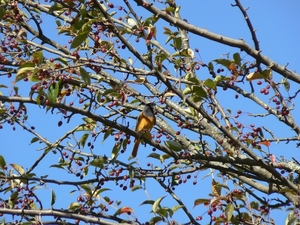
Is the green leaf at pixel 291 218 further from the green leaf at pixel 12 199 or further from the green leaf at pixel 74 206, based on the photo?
the green leaf at pixel 12 199

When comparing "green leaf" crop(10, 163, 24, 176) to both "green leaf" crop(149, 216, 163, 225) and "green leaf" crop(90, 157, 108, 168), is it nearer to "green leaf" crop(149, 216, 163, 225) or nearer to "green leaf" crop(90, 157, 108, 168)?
"green leaf" crop(90, 157, 108, 168)

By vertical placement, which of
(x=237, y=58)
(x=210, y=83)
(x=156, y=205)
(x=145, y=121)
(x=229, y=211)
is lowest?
(x=229, y=211)

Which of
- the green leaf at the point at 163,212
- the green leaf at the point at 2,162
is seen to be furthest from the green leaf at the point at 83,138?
the green leaf at the point at 163,212

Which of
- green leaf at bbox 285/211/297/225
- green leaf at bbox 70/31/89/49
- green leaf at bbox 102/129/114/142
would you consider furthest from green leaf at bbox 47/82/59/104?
green leaf at bbox 285/211/297/225

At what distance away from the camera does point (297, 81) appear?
3.36 m

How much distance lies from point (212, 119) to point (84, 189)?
3.86 feet

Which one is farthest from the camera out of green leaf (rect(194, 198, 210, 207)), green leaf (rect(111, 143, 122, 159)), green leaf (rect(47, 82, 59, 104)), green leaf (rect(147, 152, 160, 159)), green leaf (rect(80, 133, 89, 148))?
green leaf (rect(80, 133, 89, 148))

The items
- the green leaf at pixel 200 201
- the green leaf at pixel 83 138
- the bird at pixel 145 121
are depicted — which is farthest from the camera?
the bird at pixel 145 121

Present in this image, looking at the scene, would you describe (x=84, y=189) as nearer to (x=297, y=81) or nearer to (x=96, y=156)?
(x=96, y=156)

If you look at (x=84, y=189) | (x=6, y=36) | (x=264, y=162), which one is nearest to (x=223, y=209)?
(x=264, y=162)

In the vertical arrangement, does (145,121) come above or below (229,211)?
above

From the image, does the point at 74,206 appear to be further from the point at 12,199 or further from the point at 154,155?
the point at 154,155

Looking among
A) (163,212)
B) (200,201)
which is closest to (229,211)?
(200,201)

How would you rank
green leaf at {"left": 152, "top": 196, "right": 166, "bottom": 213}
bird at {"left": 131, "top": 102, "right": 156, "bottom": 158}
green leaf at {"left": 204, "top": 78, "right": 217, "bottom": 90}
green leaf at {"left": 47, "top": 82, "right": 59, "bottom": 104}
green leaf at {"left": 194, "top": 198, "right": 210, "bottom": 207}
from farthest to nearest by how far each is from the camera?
bird at {"left": 131, "top": 102, "right": 156, "bottom": 158} < green leaf at {"left": 152, "top": 196, "right": 166, "bottom": 213} < green leaf at {"left": 194, "top": 198, "right": 210, "bottom": 207} < green leaf at {"left": 204, "top": 78, "right": 217, "bottom": 90} < green leaf at {"left": 47, "top": 82, "right": 59, "bottom": 104}
